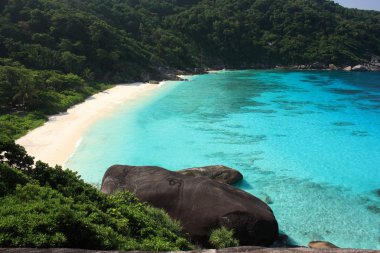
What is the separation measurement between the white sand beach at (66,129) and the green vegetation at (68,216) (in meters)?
11.2

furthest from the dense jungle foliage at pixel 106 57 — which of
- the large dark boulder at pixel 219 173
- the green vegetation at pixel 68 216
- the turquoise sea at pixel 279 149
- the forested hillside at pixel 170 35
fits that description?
the large dark boulder at pixel 219 173

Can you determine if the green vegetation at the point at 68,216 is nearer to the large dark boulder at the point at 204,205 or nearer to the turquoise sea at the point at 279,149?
the large dark boulder at the point at 204,205

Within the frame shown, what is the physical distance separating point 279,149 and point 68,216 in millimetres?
24244

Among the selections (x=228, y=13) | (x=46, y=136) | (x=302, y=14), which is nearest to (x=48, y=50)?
(x=46, y=136)

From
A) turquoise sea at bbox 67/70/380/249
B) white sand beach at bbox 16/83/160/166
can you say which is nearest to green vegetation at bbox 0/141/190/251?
turquoise sea at bbox 67/70/380/249

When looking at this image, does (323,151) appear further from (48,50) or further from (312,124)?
(48,50)

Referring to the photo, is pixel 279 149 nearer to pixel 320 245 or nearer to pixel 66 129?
pixel 320 245

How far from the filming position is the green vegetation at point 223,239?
44.7 feet

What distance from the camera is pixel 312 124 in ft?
130

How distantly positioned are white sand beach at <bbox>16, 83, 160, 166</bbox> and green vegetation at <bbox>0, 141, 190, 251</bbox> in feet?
36.8

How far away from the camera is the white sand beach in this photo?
25.5 metres

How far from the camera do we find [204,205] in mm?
15328

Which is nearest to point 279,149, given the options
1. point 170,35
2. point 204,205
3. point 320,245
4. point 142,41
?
point 320,245

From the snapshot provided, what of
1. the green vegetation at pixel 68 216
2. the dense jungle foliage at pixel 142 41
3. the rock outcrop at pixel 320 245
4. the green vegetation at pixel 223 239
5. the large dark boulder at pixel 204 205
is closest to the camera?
the green vegetation at pixel 68 216
